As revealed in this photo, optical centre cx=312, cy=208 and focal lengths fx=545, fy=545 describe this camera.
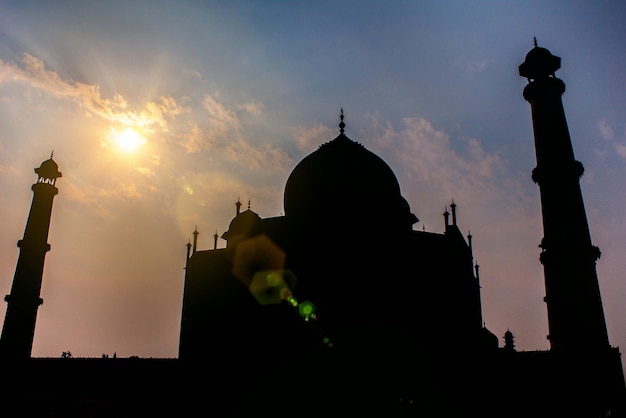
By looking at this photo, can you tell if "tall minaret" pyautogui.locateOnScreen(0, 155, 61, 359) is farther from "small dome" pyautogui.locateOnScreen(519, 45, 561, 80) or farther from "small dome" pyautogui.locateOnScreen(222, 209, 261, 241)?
"small dome" pyautogui.locateOnScreen(519, 45, 561, 80)

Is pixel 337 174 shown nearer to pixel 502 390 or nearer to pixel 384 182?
pixel 384 182

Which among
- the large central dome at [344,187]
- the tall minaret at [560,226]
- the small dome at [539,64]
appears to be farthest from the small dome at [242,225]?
the small dome at [539,64]

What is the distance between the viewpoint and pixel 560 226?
18.9 metres

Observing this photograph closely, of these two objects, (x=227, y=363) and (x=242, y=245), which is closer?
(x=227, y=363)

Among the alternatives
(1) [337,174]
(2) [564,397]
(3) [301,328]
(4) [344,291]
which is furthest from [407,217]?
(2) [564,397]

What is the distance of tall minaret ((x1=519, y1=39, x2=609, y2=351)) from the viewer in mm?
17688

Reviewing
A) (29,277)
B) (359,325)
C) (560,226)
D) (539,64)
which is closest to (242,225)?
(359,325)

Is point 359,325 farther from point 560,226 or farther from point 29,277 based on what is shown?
point 29,277

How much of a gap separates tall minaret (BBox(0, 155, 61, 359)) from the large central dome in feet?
34.5

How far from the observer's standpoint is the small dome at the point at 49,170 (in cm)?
2402

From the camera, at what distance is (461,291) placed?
63.6ft

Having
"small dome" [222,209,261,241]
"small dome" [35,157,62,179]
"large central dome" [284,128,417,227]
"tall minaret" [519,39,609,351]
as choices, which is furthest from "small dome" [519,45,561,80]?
"small dome" [35,157,62,179]

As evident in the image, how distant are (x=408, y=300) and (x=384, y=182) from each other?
484 centimetres

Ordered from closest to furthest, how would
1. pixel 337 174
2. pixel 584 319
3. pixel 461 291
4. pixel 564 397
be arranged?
pixel 564 397 → pixel 584 319 → pixel 461 291 → pixel 337 174
